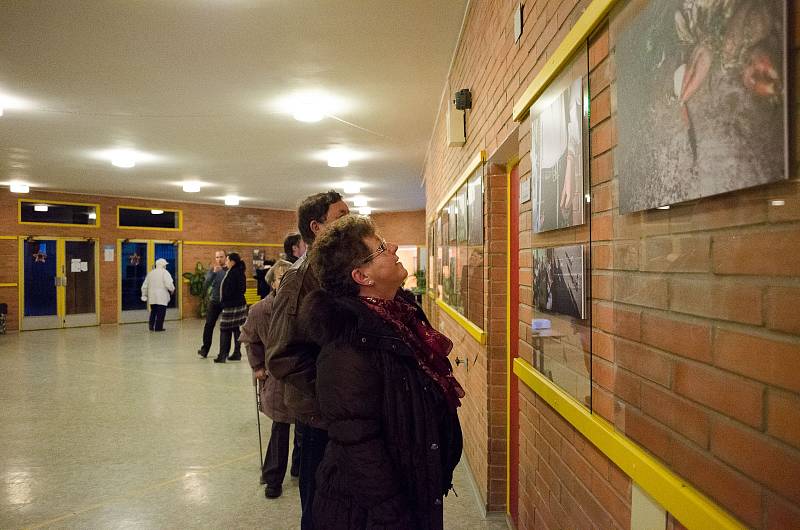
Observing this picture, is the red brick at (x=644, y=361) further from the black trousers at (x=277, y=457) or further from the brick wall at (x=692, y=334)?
the black trousers at (x=277, y=457)

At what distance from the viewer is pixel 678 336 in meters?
1.03

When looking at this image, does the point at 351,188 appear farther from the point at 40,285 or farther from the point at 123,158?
the point at 40,285

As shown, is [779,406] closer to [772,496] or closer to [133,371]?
[772,496]

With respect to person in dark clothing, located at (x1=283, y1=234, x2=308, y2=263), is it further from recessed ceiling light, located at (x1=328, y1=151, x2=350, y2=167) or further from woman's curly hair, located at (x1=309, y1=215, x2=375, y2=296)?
recessed ceiling light, located at (x1=328, y1=151, x2=350, y2=167)

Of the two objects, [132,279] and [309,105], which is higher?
[309,105]

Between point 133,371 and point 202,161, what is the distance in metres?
3.60

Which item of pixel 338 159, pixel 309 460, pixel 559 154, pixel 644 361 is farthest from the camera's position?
pixel 338 159

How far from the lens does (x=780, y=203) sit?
0.76 m

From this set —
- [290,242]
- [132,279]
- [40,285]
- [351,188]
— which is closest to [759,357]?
[290,242]

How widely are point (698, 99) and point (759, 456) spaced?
589mm

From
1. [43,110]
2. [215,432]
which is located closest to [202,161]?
[43,110]

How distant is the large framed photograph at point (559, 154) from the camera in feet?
5.03

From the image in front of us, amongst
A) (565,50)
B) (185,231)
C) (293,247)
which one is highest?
(185,231)

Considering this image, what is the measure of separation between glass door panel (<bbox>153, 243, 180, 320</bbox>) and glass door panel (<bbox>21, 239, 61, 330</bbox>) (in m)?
2.39
